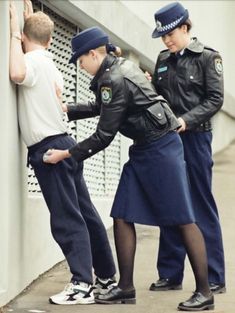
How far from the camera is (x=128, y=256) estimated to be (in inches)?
225

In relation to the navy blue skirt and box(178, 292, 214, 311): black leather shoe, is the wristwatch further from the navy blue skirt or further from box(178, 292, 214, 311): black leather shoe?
box(178, 292, 214, 311): black leather shoe

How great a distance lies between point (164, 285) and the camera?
6.30 metres

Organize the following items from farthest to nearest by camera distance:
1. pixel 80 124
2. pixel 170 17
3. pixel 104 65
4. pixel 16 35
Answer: pixel 80 124 → pixel 170 17 → pixel 16 35 → pixel 104 65

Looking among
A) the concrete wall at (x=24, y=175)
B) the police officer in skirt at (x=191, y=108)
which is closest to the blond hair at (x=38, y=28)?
the concrete wall at (x=24, y=175)

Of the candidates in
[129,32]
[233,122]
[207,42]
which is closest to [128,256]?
[129,32]

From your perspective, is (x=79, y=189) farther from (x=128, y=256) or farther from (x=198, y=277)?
(x=198, y=277)

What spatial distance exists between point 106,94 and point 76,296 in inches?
52.3

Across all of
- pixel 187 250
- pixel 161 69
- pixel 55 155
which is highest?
pixel 161 69

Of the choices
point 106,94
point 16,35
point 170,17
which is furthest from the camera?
point 170,17

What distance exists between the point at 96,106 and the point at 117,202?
71cm

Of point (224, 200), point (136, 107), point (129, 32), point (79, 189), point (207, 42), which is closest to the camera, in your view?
point (136, 107)

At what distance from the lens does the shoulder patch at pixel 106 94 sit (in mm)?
5492

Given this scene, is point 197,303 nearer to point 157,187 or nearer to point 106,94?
point 157,187

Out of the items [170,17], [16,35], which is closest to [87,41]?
[16,35]
